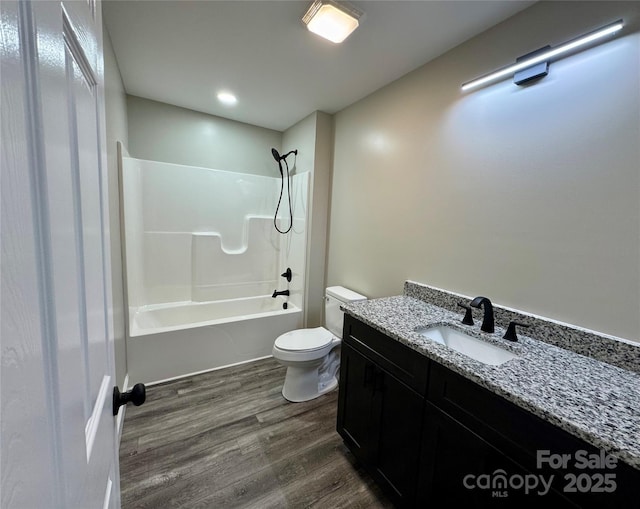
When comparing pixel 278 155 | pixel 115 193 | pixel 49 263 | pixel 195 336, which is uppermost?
pixel 278 155

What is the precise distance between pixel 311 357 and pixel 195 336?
3.53 ft

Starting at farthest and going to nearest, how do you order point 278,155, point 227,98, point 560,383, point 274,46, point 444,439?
point 278,155 → point 227,98 → point 274,46 → point 444,439 → point 560,383

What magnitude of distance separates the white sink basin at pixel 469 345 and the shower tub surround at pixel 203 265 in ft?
5.46

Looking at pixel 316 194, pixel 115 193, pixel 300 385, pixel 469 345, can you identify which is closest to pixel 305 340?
pixel 300 385

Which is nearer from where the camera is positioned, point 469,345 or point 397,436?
point 397,436

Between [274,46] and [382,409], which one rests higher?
[274,46]

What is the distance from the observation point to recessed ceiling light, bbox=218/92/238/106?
7.89 ft

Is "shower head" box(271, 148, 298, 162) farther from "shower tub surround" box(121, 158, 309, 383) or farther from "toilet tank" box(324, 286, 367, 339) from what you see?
"toilet tank" box(324, 286, 367, 339)

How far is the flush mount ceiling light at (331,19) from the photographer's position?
1340 mm

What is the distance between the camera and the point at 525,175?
1.36 m

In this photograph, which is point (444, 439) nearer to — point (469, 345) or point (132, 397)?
point (469, 345)

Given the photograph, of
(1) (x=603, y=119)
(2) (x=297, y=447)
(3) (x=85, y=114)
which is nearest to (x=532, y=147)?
(1) (x=603, y=119)

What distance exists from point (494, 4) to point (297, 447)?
8.61ft

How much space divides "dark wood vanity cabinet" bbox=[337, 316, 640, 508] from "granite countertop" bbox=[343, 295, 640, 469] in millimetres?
44
